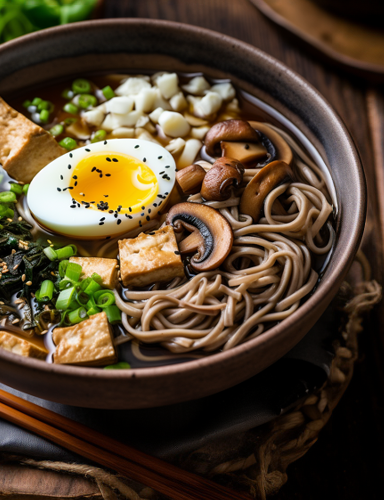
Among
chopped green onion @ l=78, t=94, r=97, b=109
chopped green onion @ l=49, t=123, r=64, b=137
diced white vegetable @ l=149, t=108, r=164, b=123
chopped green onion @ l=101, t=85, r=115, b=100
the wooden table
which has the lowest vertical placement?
the wooden table

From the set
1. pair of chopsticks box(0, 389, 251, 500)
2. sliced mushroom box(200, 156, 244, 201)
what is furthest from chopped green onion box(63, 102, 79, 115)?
pair of chopsticks box(0, 389, 251, 500)

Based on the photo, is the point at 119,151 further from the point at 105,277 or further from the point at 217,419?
the point at 217,419

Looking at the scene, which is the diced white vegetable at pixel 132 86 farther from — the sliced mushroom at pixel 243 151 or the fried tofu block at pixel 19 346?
the fried tofu block at pixel 19 346

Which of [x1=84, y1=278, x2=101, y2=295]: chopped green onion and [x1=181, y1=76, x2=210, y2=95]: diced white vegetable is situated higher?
[x1=181, y1=76, x2=210, y2=95]: diced white vegetable

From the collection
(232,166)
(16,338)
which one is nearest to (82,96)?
(232,166)

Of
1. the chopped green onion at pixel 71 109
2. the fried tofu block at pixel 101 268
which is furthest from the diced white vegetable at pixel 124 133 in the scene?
the fried tofu block at pixel 101 268

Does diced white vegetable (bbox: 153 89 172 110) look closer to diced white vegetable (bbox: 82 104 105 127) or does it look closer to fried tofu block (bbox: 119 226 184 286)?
diced white vegetable (bbox: 82 104 105 127)
